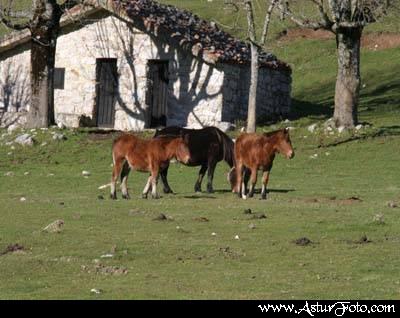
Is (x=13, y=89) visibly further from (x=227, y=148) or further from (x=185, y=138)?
(x=185, y=138)

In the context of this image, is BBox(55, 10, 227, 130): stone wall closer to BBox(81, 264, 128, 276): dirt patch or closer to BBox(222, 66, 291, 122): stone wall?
BBox(222, 66, 291, 122): stone wall

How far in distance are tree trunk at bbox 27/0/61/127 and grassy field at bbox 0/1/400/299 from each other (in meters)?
4.73

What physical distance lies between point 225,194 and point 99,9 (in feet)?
62.0

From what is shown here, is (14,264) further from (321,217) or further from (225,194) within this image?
(225,194)

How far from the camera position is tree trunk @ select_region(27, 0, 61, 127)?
40.8 meters

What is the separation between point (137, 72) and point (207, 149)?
17250 mm

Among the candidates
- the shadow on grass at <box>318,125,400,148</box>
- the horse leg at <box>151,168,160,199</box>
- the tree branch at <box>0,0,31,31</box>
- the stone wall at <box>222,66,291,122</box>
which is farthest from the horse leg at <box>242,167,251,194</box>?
the stone wall at <box>222,66,291,122</box>

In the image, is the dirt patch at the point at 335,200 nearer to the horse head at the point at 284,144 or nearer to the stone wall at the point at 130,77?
the horse head at the point at 284,144

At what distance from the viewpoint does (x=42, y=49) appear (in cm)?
4128

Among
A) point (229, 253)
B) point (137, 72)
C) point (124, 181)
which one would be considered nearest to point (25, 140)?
point (137, 72)

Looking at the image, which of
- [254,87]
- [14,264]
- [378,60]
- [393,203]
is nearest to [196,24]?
[254,87]

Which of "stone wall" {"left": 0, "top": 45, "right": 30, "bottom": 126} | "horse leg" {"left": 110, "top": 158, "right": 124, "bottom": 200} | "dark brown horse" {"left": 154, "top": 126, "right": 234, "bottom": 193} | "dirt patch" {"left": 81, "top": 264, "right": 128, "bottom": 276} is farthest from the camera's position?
"stone wall" {"left": 0, "top": 45, "right": 30, "bottom": 126}

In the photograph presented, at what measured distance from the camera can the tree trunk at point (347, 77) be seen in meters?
39.0

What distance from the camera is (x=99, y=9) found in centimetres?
4394
